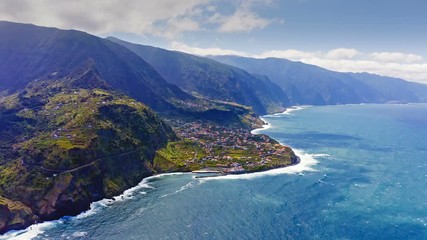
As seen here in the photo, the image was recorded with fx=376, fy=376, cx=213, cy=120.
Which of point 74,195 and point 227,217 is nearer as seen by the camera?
point 227,217

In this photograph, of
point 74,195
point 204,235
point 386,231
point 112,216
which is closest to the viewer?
point 204,235

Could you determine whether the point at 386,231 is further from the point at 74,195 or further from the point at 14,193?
the point at 14,193

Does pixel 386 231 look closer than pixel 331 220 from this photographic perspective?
Yes

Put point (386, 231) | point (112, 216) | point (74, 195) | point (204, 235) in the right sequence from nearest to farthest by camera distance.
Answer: point (204, 235) → point (386, 231) → point (112, 216) → point (74, 195)

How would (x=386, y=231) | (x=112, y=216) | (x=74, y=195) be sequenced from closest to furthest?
(x=386, y=231)
(x=112, y=216)
(x=74, y=195)

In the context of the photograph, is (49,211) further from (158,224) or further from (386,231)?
(386,231)

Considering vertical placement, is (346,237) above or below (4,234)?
below

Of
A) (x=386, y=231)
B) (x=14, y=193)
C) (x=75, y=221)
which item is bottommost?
(x=386, y=231)

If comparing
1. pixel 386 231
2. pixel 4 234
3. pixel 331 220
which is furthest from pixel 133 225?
pixel 386 231

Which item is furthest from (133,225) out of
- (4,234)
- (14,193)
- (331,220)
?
(331,220)
